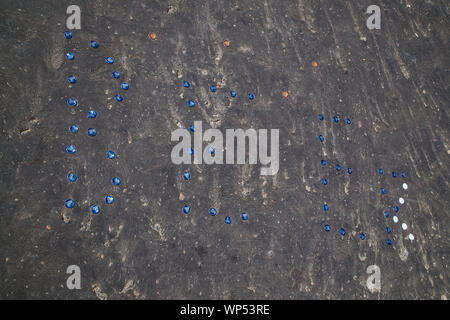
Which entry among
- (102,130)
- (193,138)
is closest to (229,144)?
(193,138)

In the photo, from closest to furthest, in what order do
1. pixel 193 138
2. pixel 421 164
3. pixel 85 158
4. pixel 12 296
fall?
1. pixel 12 296
2. pixel 85 158
3. pixel 193 138
4. pixel 421 164

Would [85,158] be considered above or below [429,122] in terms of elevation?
above

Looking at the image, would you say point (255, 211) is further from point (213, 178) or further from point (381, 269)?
point (381, 269)

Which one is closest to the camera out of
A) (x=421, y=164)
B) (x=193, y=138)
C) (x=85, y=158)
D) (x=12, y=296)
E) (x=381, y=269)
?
(x=12, y=296)

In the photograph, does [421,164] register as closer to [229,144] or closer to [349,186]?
[349,186]
